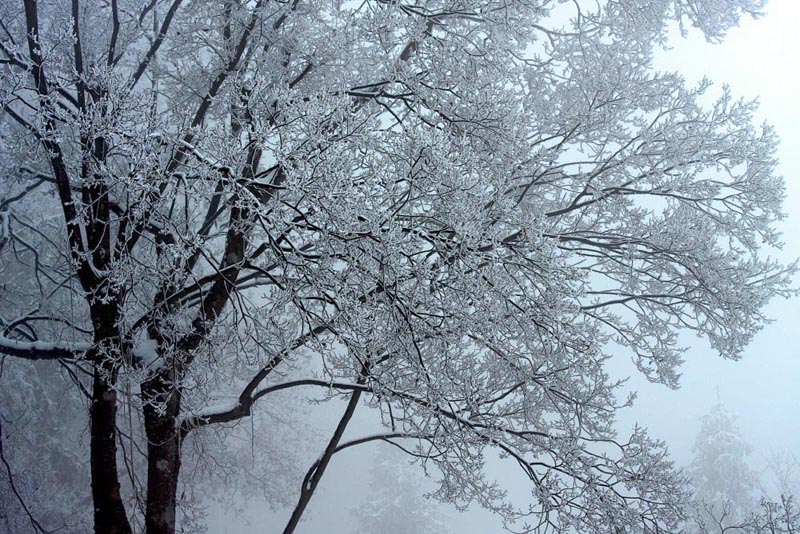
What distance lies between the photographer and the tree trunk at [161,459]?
5246 mm

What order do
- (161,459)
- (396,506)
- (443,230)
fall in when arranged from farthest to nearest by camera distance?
(396,506)
(161,459)
(443,230)

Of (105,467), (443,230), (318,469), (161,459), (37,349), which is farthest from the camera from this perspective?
(318,469)

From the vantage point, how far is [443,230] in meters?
4.11

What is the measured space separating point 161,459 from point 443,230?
3157 mm

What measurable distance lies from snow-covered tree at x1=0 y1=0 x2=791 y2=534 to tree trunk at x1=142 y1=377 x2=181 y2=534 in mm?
18

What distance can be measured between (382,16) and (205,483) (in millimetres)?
17732

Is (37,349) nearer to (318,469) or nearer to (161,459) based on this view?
(161,459)

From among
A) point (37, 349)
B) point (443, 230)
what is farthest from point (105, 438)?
point (443, 230)

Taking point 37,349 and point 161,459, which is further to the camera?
point 37,349

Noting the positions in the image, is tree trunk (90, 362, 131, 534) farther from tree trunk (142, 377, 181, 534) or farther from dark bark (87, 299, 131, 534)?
tree trunk (142, 377, 181, 534)

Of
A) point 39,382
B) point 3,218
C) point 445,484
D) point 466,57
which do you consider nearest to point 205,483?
point 39,382

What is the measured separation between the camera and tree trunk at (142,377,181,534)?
207 inches

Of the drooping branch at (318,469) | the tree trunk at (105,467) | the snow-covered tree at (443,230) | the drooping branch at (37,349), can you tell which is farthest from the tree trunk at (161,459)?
the drooping branch at (318,469)

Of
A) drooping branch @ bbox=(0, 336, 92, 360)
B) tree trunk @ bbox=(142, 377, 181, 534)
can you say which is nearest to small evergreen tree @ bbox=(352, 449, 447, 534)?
tree trunk @ bbox=(142, 377, 181, 534)
